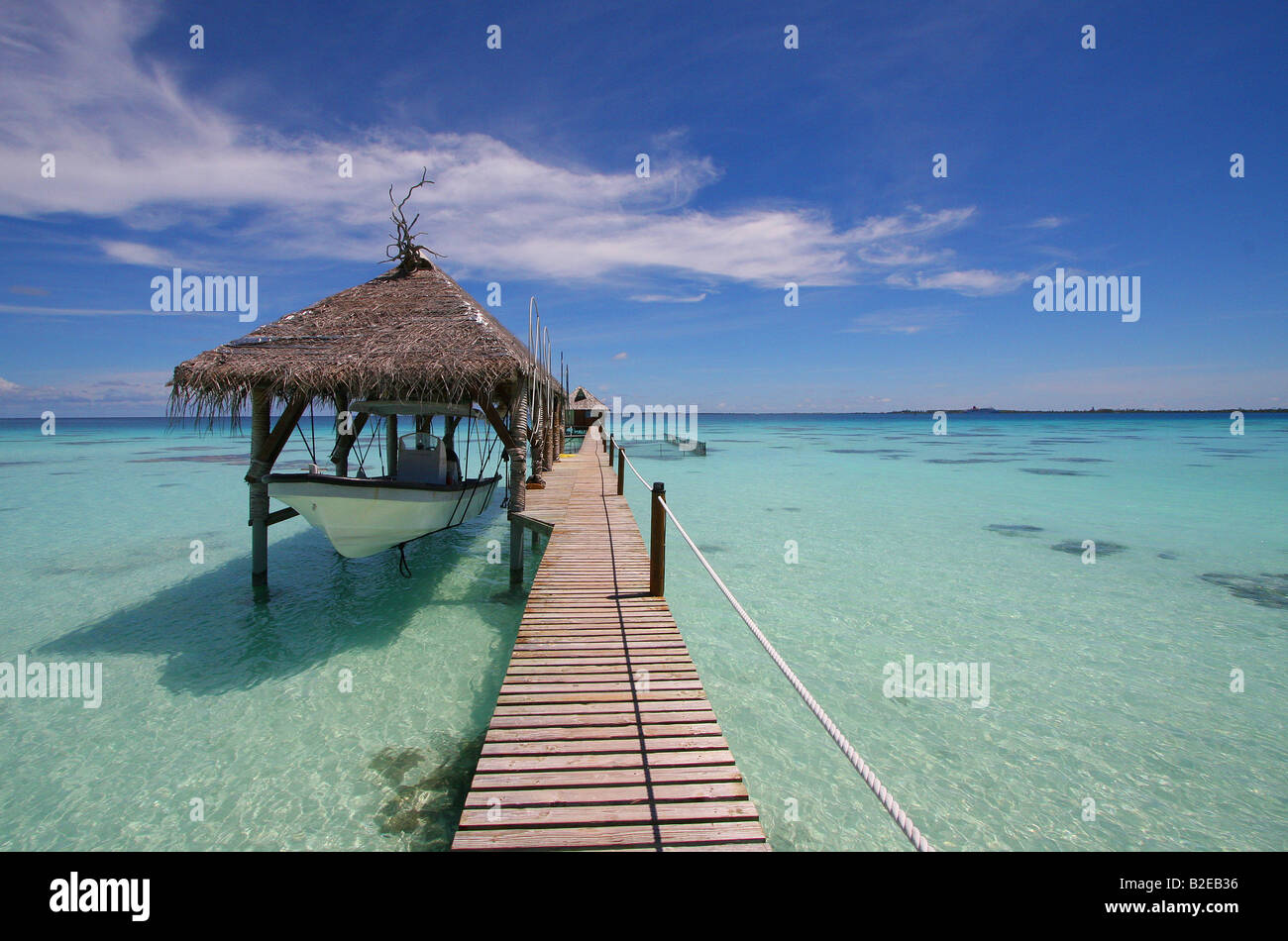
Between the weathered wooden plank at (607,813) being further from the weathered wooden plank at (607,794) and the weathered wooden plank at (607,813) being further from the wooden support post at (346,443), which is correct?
the wooden support post at (346,443)

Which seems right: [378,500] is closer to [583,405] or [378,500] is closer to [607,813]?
[607,813]

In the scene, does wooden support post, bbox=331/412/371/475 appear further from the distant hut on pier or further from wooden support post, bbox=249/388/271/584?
the distant hut on pier

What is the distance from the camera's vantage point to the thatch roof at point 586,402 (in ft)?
129

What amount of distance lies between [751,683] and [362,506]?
5.53 m

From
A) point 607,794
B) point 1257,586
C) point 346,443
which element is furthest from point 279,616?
point 1257,586

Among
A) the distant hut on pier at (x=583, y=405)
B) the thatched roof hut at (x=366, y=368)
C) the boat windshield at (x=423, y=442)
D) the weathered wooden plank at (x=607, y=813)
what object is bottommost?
the weathered wooden plank at (x=607, y=813)

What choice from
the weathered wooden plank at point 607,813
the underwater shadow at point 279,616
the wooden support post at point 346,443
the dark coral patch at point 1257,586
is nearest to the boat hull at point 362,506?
the underwater shadow at point 279,616

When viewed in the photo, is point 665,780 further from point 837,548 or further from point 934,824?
point 837,548

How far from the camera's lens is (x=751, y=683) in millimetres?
6398

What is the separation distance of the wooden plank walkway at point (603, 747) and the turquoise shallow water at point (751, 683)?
1039 mm

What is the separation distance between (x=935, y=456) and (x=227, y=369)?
44.5 meters
